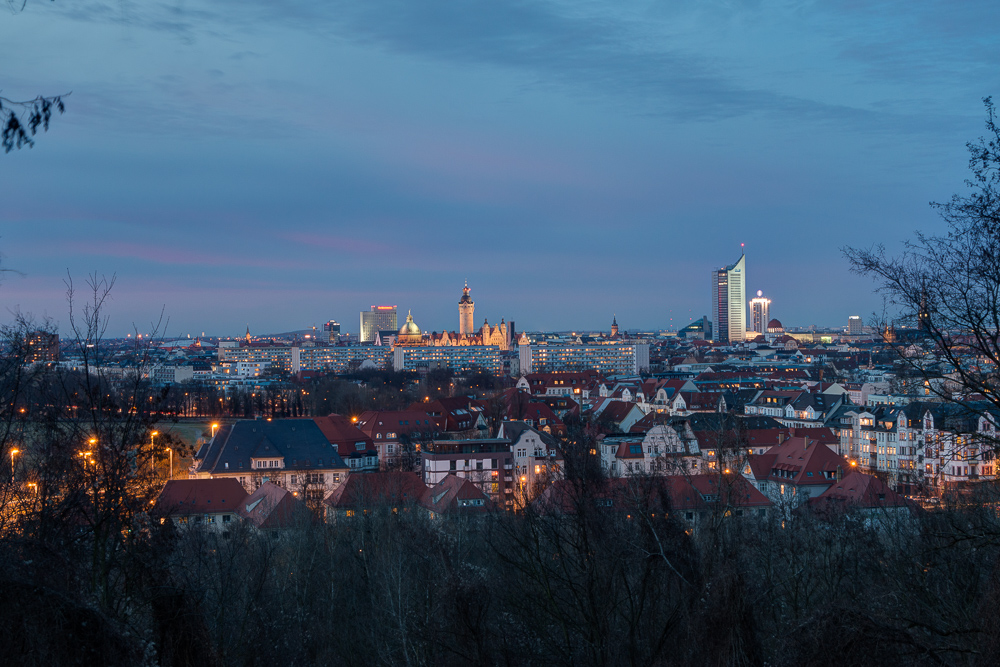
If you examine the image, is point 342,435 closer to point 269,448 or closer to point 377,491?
point 269,448

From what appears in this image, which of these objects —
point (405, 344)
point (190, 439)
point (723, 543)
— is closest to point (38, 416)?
point (723, 543)

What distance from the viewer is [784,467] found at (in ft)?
98.5

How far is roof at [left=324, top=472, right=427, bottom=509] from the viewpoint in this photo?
887 inches

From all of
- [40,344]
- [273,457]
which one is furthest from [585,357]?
[40,344]

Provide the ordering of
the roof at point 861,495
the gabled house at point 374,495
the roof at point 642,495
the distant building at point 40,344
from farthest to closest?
the gabled house at point 374,495 → the roof at point 861,495 → the roof at point 642,495 → the distant building at point 40,344

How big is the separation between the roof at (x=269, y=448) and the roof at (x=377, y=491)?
20.9ft

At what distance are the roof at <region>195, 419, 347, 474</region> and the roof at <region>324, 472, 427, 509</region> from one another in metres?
6.36

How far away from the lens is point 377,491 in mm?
23984

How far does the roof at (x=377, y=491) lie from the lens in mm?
22539

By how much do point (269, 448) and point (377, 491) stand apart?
826cm

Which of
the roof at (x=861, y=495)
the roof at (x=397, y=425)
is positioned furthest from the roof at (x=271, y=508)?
the roof at (x=397, y=425)

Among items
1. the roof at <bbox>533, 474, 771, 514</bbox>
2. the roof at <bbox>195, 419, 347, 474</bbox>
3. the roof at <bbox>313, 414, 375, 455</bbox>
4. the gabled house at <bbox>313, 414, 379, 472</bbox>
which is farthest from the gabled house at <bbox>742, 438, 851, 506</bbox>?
the roof at <bbox>313, 414, 375, 455</bbox>

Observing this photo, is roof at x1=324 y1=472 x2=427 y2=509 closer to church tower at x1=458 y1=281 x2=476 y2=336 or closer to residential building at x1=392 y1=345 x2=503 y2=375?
residential building at x1=392 y1=345 x2=503 y2=375

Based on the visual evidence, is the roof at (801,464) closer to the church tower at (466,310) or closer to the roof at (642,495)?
the roof at (642,495)
